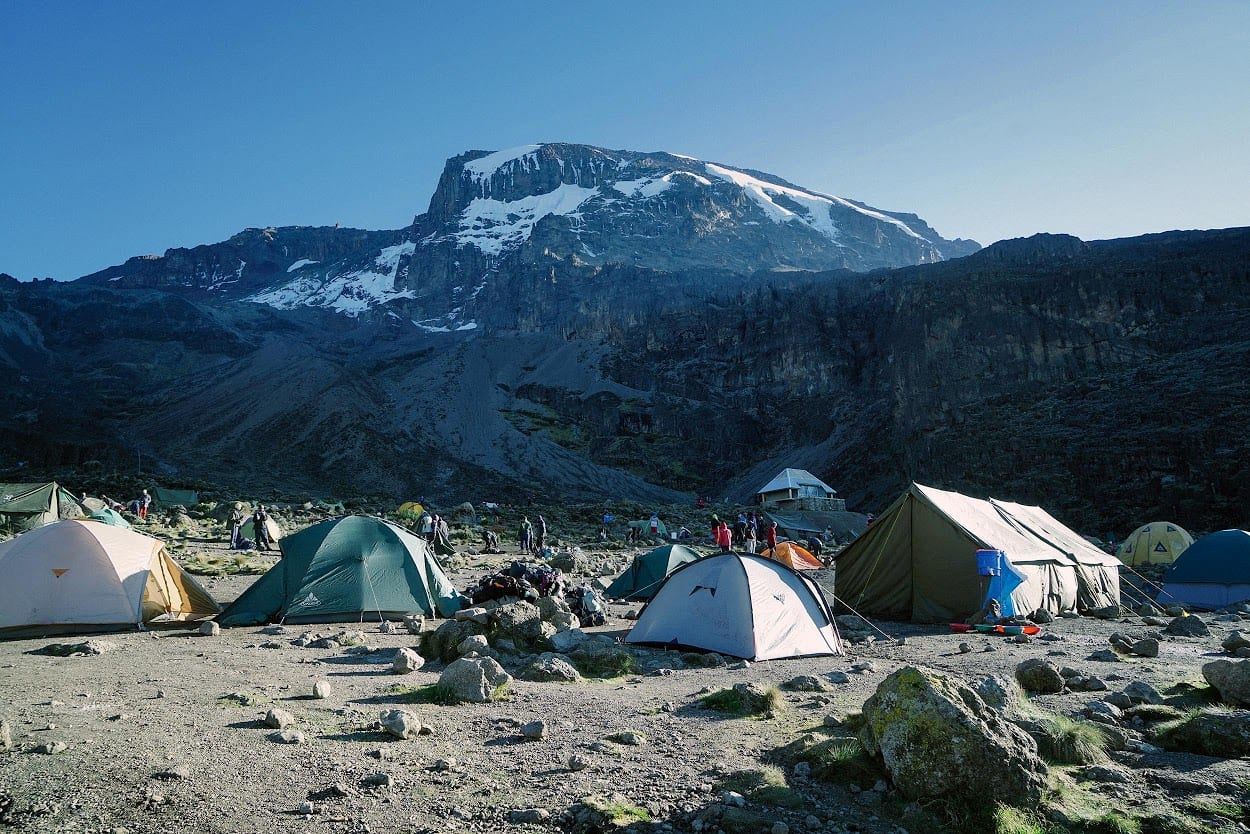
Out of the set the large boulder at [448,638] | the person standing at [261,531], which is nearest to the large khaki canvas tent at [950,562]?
the large boulder at [448,638]

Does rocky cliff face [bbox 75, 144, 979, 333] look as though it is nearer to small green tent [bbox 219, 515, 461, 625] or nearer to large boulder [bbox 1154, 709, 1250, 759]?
small green tent [bbox 219, 515, 461, 625]

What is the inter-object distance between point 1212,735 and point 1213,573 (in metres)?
15.4

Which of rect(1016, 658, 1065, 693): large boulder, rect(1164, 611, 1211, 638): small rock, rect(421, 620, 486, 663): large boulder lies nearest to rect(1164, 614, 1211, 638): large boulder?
rect(1164, 611, 1211, 638): small rock

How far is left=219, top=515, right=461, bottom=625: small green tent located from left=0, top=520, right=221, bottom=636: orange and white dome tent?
→ 1317 millimetres

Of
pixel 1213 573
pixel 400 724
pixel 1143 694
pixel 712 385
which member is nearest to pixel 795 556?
pixel 1213 573

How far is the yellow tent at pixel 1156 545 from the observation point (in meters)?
25.2

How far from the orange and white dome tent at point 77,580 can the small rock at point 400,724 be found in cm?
708

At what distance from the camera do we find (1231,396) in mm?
46406

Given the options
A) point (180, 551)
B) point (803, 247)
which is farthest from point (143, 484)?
point (803, 247)

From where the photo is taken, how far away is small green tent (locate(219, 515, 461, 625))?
11773mm

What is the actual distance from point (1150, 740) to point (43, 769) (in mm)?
8012

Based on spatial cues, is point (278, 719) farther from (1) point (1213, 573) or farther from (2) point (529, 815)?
(1) point (1213, 573)

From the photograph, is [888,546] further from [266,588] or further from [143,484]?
[143,484]

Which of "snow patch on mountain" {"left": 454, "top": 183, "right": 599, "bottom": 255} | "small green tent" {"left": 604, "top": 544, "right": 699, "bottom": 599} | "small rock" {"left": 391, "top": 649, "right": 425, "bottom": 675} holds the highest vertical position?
"snow patch on mountain" {"left": 454, "top": 183, "right": 599, "bottom": 255}
